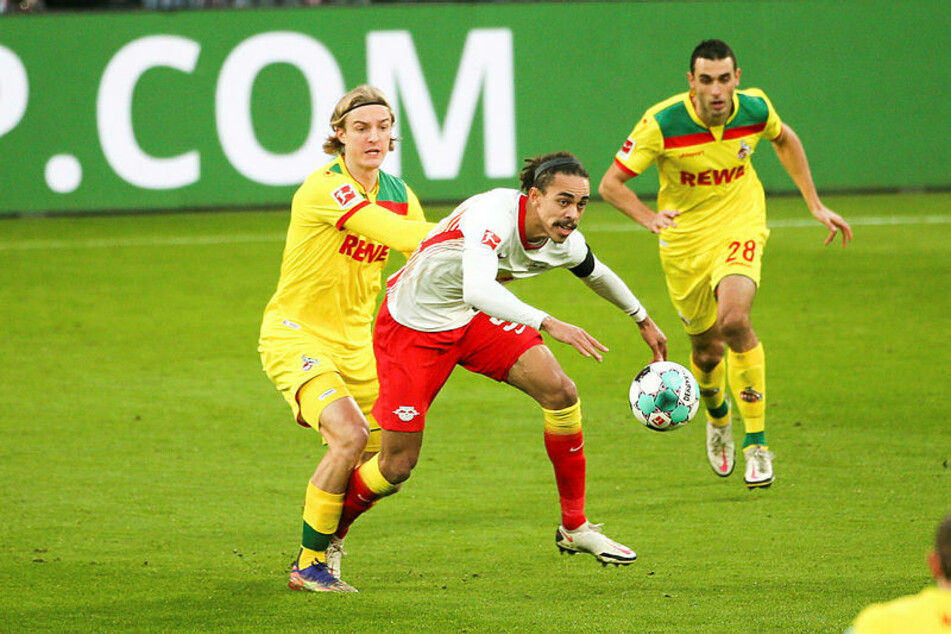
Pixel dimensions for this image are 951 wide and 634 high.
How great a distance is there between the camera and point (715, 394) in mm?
8562

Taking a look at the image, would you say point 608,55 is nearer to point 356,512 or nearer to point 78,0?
point 78,0

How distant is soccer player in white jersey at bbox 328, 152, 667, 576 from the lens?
6156 millimetres

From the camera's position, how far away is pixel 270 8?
18.3 m

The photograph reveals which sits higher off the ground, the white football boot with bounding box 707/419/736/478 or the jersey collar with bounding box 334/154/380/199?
the jersey collar with bounding box 334/154/380/199

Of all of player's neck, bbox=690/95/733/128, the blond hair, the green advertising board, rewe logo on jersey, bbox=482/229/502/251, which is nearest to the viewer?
rewe logo on jersey, bbox=482/229/502/251

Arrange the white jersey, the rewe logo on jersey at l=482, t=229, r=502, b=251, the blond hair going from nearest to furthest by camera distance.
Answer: the white jersey, the rewe logo on jersey at l=482, t=229, r=502, b=251, the blond hair

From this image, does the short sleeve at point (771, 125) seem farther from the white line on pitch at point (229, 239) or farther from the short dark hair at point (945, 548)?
the white line on pitch at point (229, 239)

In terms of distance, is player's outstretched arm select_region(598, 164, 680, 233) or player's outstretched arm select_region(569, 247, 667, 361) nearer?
player's outstretched arm select_region(569, 247, 667, 361)

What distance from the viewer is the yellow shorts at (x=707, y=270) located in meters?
8.44

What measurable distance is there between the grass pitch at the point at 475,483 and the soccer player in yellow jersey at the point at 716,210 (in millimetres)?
517

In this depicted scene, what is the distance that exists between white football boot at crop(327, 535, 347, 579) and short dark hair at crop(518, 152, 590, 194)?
6.01 feet

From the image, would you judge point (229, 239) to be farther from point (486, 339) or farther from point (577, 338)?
point (577, 338)

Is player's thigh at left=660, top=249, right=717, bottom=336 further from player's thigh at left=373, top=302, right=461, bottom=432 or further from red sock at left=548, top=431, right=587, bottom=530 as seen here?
player's thigh at left=373, top=302, right=461, bottom=432

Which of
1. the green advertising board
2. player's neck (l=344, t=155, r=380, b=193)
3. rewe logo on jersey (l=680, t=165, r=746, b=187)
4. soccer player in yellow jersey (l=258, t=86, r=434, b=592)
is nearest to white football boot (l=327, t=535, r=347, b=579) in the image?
soccer player in yellow jersey (l=258, t=86, r=434, b=592)
